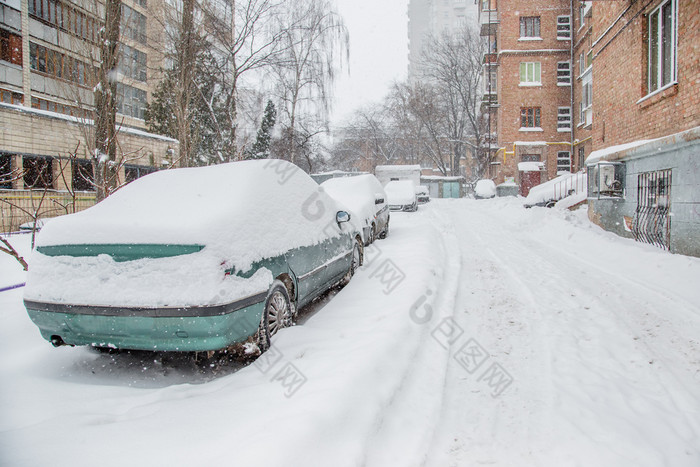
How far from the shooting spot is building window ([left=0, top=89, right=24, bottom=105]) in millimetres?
22969

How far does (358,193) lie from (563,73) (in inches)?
1096

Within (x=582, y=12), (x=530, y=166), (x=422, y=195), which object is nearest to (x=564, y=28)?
(x=582, y=12)

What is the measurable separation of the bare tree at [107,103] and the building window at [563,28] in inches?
1222

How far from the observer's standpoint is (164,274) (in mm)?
2947

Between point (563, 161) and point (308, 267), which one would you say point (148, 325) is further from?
point (563, 161)

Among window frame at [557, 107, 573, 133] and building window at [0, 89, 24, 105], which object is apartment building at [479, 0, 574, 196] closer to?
window frame at [557, 107, 573, 133]

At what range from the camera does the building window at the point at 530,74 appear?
30344mm

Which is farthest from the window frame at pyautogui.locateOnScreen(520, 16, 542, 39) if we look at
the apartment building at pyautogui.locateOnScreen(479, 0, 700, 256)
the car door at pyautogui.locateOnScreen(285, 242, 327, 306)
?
the car door at pyautogui.locateOnScreen(285, 242, 327, 306)

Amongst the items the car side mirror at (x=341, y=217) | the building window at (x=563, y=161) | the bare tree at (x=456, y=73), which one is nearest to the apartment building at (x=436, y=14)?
the bare tree at (x=456, y=73)

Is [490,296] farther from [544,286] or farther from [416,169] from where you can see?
[416,169]

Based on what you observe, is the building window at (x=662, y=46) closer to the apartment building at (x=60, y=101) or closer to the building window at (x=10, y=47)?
the apartment building at (x=60, y=101)

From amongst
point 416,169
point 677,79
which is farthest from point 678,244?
point 416,169

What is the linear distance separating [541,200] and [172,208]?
16760 mm

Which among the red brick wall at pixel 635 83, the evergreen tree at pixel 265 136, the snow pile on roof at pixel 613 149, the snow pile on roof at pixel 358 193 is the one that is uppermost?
the evergreen tree at pixel 265 136
